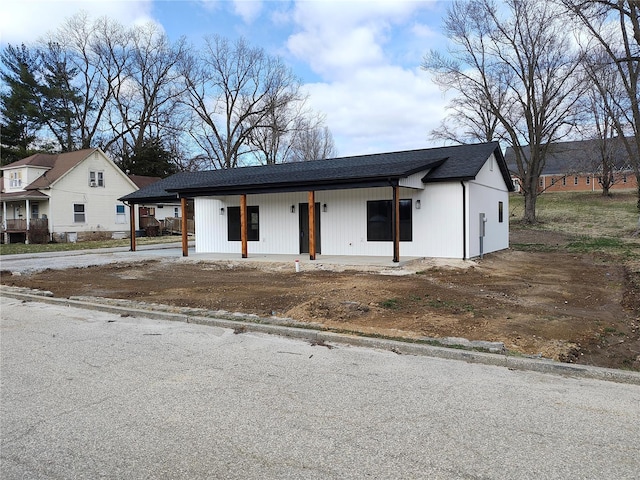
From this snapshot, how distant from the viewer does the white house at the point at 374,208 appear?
15.3 metres

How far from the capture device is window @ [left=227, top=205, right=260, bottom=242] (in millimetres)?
19312

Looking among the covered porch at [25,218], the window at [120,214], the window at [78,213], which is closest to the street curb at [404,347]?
the covered porch at [25,218]

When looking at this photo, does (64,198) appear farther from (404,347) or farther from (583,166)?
(583,166)

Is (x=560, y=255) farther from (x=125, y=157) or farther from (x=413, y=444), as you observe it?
(x=125, y=157)

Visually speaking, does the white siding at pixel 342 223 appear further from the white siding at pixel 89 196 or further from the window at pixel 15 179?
the window at pixel 15 179

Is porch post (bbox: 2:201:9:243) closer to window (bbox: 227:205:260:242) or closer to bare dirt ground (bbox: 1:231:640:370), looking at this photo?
window (bbox: 227:205:260:242)

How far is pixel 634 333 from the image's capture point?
20.6 feet

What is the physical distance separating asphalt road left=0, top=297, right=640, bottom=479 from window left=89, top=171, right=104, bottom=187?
3262 centimetres

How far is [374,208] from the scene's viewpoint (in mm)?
16641

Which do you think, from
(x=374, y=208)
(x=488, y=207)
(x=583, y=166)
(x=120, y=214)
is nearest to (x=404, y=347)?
(x=374, y=208)

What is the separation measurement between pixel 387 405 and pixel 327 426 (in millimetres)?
650

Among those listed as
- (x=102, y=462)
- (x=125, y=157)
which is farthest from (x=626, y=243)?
(x=125, y=157)

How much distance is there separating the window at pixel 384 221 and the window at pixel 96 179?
26558mm

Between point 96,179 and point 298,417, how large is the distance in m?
36.4
